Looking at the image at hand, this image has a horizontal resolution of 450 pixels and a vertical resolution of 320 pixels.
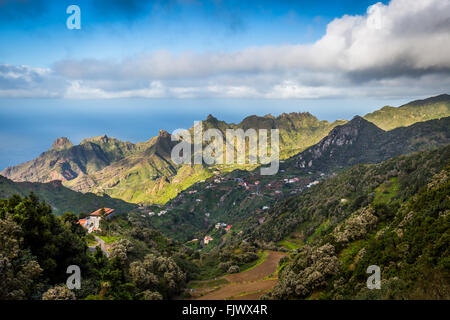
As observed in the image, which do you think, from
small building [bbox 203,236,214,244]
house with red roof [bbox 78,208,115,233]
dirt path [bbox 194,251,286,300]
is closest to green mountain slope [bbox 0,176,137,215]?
small building [bbox 203,236,214,244]

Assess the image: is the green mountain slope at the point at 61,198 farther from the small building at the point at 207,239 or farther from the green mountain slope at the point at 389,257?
the green mountain slope at the point at 389,257

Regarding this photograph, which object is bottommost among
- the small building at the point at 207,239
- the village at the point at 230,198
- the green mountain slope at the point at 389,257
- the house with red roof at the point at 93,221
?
the small building at the point at 207,239

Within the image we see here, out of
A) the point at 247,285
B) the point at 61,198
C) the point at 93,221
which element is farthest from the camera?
the point at 61,198

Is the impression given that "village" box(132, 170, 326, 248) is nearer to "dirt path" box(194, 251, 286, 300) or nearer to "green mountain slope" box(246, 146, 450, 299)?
"dirt path" box(194, 251, 286, 300)

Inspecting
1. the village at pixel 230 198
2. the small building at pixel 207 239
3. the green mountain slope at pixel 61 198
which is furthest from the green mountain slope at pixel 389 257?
the green mountain slope at pixel 61 198

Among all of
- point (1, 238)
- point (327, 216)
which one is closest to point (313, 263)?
point (1, 238)

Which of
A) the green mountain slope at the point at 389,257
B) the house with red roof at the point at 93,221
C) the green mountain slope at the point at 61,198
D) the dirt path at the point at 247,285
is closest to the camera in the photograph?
the green mountain slope at the point at 389,257

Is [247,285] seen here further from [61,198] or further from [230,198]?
[61,198]

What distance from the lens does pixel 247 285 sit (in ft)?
131

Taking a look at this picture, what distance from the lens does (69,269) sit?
26469 mm

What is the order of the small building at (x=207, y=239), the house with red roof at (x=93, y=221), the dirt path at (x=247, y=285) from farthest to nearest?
the small building at (x=207, y=239), the house with red roof at (x=93, y=221), the dirt path at (x=247, y=285)

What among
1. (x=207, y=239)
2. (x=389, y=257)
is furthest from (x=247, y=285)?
(x=207, y=239)

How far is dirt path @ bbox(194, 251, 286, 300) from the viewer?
35000mm

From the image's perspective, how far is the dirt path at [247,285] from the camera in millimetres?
35000
